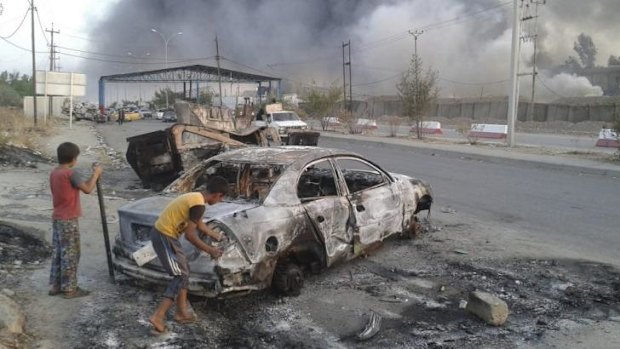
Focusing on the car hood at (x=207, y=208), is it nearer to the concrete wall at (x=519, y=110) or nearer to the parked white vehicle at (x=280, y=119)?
the parked white vehicle at (x=280, y=119)

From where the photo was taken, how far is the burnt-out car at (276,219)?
446 centimetres

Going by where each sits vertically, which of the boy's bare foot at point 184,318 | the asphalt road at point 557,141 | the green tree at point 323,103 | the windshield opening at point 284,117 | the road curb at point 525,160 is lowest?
the boy's bare foot at point 184,318

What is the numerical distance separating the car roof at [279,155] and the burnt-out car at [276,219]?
11 mm

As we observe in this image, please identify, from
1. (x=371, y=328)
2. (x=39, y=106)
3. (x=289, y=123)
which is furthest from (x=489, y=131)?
(x=39, y=106)

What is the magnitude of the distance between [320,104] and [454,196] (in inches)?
1089

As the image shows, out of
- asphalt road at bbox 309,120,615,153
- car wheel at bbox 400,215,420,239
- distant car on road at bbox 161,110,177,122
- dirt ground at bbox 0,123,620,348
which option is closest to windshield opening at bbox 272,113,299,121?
asphalt road at bbox 309,120,615,153

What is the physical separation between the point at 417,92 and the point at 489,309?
25948 mm

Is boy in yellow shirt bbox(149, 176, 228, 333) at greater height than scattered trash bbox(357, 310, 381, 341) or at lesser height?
greater

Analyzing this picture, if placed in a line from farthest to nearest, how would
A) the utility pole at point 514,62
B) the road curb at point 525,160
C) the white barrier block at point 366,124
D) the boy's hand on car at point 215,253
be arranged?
1. the white barrier block at point 366,124
2. the utility pole at point 514,62
3. the road curb at point 525,160
4. the boy's hand on car at point 215,253

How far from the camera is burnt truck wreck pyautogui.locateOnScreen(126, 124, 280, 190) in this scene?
1129cm

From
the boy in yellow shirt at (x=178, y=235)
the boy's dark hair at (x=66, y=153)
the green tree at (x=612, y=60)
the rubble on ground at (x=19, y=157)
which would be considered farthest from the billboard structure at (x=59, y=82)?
the green tree at (x=612, y=60)

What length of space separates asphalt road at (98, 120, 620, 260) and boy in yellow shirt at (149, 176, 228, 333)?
4865 mm

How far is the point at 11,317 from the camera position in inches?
165

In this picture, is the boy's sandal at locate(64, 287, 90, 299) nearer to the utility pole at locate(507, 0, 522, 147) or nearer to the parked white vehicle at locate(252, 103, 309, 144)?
the utility pole at locate(507, 0, 522, 147)
